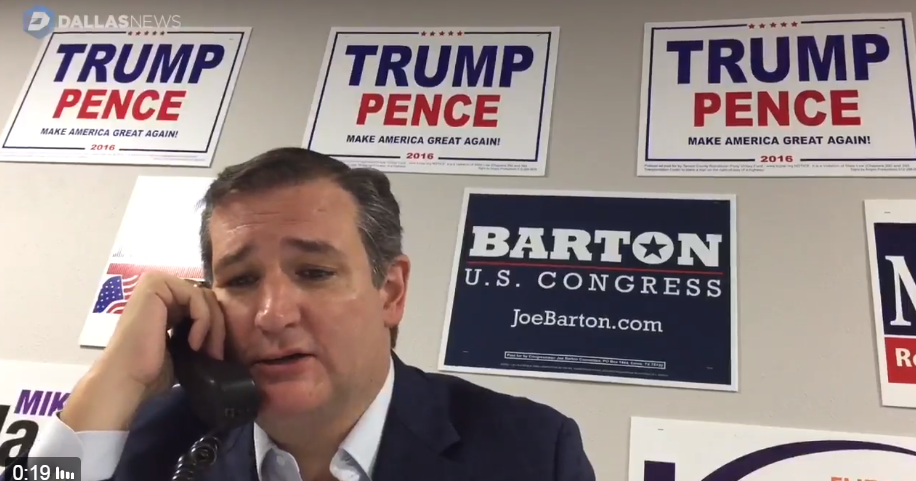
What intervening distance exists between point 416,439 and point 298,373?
0.20 meters

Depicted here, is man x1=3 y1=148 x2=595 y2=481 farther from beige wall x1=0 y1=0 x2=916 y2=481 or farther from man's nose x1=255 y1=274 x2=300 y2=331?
beige wall x1=0 y1=0 x2=916 y2=481

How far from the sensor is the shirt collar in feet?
2.99

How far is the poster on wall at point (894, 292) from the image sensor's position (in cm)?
121

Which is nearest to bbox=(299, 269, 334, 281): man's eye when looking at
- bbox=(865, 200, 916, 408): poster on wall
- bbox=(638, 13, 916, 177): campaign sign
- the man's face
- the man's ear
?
the man's face

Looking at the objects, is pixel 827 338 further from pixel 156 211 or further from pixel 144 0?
pixel 144 0

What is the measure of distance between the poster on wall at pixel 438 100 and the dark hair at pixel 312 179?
54cm

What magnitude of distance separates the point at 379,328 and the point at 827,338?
2.87ft

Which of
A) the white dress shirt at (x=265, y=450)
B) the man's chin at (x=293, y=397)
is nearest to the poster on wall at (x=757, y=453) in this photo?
the white dress shirt at (x=265, y=450)

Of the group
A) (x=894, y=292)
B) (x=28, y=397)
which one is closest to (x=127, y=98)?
(x=28, y=397)

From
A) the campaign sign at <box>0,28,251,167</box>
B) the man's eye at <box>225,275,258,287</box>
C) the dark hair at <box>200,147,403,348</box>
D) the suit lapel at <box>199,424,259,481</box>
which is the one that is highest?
the campaign sign at <box>0,28,251,167</box>
